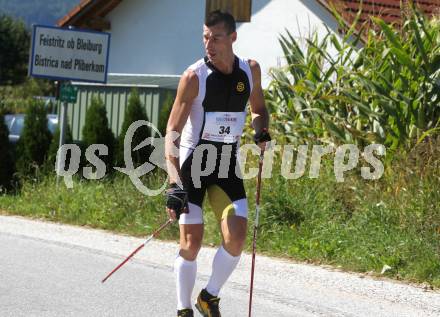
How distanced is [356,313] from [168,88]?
13.7m

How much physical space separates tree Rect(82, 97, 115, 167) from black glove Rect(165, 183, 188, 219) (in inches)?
463

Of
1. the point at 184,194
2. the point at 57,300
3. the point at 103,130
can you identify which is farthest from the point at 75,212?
the point at 184,194

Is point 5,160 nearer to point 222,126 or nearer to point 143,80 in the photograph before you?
point 143,80

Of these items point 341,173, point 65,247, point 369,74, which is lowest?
point 65,247

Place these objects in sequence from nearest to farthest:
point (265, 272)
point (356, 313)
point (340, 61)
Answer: point (356, 313) → point (265, 272) → point (340, 61)

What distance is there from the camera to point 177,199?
6.46 m

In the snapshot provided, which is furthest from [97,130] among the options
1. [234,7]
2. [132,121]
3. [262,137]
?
[262,137]

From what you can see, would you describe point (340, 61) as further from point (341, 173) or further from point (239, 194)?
point (239, 194)

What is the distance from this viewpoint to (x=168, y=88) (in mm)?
21203

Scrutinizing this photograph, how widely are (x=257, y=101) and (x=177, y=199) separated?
1.10 metres

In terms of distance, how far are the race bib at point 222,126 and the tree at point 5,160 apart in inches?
437

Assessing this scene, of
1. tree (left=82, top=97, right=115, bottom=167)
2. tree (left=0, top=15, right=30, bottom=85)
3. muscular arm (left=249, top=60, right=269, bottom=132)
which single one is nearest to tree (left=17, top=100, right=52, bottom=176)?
tree (left=82, top=97, right=115, bottom=167)

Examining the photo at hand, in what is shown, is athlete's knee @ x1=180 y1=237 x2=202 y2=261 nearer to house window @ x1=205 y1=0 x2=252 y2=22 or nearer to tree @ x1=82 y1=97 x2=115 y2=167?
house window @ x1=205 y1=0 x2=252 y2=22

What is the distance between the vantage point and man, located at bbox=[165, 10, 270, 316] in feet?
21.8
